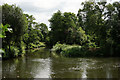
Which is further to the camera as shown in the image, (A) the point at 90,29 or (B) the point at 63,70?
(A) the point at 90,29

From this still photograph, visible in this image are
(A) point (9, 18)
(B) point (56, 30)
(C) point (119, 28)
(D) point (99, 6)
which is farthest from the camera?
(B) point (56, 30)

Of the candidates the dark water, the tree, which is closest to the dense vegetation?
the tree

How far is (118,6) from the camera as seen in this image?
19797 millimetres

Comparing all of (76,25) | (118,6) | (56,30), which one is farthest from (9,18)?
(76,25)

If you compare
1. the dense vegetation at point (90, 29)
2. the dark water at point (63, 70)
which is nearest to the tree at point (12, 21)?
the dense vegetation at point (90, 29)

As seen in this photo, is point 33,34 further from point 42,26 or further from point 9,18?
point 42,26

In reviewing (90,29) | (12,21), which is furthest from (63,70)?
(90,29)

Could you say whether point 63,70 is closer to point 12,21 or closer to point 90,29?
point 12,21

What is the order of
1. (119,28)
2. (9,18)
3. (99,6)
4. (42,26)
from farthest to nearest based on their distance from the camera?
(42,26)
(99,6)
(119,28)
(9,18)

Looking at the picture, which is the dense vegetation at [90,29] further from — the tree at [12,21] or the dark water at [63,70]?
the dark water at [63,70]

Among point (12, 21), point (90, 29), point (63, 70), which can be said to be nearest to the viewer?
point (63, 70)

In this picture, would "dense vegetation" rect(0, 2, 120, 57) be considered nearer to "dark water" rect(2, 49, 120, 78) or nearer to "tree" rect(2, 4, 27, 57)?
"tree" rect(2, 4, 27, 57)

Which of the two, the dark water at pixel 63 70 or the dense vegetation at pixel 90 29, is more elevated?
the dense vegetation at pixel 90 29

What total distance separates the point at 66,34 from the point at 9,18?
72.5ft
